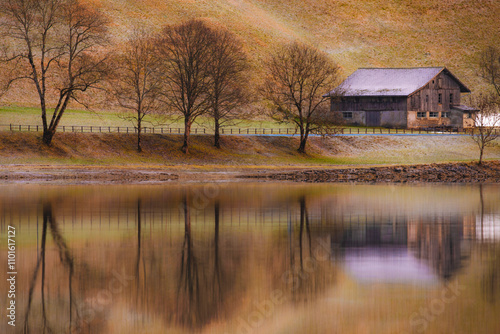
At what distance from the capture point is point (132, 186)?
4328 cm

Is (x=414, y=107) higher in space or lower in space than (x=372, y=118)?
higher

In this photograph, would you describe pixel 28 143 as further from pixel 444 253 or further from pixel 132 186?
pixel 444 253

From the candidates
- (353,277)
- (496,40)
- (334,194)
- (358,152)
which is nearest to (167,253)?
(353,277)

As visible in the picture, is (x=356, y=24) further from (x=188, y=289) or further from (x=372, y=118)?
(x=188, y=289)

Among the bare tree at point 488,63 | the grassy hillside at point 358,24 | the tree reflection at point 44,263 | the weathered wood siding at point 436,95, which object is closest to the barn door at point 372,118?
the weathered wood siding at point 436,95

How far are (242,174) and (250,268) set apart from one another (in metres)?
36.3

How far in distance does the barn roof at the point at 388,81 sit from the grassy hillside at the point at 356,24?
26.1m

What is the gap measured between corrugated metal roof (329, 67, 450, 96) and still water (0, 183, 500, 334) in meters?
67.0

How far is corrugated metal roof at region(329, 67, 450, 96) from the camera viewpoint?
97750mm

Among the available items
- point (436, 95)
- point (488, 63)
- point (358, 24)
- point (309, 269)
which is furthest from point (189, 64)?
point (358, 24)

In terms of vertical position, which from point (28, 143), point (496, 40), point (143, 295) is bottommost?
point (143, 295)

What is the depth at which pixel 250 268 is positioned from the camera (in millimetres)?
17312

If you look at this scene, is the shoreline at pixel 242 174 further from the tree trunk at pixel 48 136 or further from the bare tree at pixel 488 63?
the bare tree at pixel 488 63

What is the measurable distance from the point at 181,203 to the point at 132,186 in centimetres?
1108
